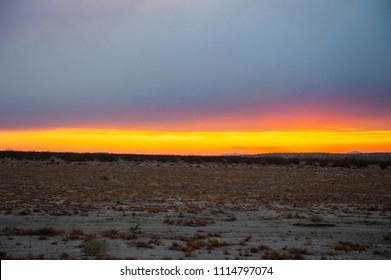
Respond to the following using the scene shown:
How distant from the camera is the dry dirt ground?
13.4 metres

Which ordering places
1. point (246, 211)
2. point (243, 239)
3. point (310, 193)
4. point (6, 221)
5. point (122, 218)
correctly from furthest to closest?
point (310, 193)
point (246, 211)
point (122, 218)
point (6, 221)
point (243, 239)

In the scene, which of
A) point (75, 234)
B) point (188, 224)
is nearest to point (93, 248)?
point (75, 234)

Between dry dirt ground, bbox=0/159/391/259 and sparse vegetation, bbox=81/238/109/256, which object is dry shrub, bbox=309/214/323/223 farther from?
sparse vegetation, bbox=81/238/109/256

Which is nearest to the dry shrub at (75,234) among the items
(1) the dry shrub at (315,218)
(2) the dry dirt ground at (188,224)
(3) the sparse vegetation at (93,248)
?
(2) the dry dirt ground at (188,224)

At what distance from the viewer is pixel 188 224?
60.4 ft

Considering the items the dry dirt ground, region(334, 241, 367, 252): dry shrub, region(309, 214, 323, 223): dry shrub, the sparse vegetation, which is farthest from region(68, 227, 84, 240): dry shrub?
region(309, 214, 323, 223): dry shrub

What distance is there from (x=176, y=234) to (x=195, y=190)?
56.2 ft

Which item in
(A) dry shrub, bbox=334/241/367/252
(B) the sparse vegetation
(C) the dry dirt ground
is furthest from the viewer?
(A) dry shrub, bbox=334/241/367/252

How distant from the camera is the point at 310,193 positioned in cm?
3225

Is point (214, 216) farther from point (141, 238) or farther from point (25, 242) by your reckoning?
point (25, 242)

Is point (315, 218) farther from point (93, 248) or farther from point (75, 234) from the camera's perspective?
point (93, 248)

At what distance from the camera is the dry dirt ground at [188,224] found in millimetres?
13352

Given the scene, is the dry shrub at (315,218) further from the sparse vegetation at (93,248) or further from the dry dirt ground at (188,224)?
the sparse vegetation at (93,248)
